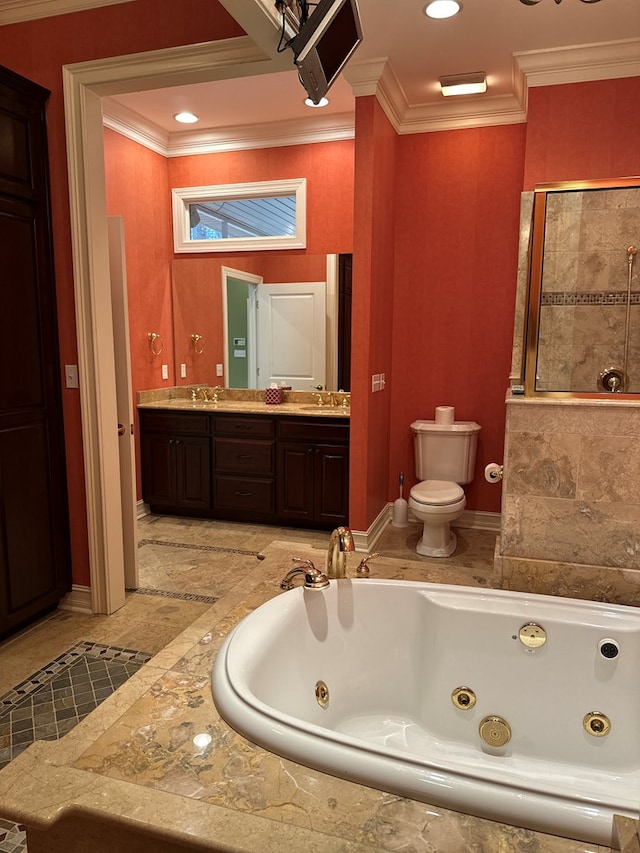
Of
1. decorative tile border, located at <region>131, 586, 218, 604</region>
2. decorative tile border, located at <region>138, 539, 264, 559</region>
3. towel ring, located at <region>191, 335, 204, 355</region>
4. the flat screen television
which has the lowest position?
decorative tile border, located at <region>131, 586, 218, 604</region>

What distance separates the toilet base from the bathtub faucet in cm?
164

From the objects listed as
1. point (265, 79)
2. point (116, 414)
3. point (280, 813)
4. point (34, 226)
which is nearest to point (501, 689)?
point (280, 813)

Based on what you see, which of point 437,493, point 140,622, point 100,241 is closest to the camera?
point 100,241

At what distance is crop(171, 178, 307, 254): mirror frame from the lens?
4.30 m

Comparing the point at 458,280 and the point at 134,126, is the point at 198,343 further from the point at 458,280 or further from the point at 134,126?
the point at 458,280

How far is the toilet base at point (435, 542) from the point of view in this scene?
11.6 ft

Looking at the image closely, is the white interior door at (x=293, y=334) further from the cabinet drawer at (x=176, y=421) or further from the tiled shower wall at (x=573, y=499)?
the tiled shower wall at (x=573, y=499)

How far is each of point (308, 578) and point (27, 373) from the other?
1.61 metres

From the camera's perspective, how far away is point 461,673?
1924 millimetres

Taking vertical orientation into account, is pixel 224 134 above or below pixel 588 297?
above

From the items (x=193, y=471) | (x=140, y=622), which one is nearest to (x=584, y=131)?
(x=193, y=471)

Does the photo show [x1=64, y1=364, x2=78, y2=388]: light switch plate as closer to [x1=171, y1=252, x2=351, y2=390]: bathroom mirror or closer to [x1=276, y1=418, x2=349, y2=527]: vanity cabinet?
[x1=276, y1=418, x2=349, y2=527]: vanity cabinet

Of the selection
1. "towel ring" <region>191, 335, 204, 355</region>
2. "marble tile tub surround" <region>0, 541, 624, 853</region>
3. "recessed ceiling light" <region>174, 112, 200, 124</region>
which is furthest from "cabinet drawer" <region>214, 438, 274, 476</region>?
"marble tile tub surround" <region>0, 541, 624, 853</region>

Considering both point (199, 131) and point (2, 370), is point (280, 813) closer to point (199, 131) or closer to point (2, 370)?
point (2, 370)
